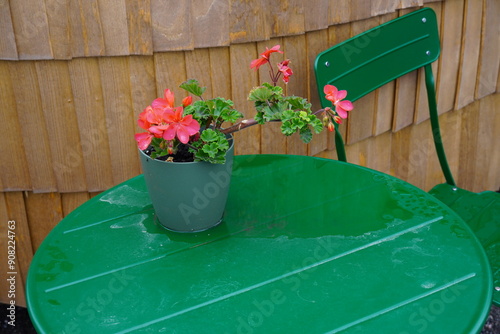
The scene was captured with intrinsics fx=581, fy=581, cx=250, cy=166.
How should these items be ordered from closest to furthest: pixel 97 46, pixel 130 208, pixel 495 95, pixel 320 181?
pixel 130 208 → pixel 320 181 → pixel 97 46 → pixel 495 95

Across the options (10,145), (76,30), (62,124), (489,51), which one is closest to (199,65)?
(76,30)

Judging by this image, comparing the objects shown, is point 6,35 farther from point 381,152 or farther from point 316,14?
point 381,152

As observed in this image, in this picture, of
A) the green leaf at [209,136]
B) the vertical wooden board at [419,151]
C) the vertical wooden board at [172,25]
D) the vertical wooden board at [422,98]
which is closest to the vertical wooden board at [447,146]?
the vertical wooden board at [419,151]

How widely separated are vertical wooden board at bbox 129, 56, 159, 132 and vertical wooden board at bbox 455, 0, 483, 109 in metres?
1.50

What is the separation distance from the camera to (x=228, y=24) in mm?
1953

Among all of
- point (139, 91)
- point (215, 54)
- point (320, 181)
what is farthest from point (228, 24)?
point (320, 181)

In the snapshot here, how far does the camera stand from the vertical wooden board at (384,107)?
2465 mm

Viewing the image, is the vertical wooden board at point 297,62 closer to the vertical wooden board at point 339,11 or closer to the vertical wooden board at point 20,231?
the vertical wooden board at point 339,11

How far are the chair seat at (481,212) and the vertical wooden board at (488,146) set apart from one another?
927 mm

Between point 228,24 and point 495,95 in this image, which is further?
point 495,95

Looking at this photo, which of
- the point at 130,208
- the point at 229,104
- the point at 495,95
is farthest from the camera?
the point at 495,95

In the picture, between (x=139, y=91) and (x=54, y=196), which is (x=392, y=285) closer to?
(x=139, y=91)

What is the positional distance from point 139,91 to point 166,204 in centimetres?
73

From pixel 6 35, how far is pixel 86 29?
26cm
